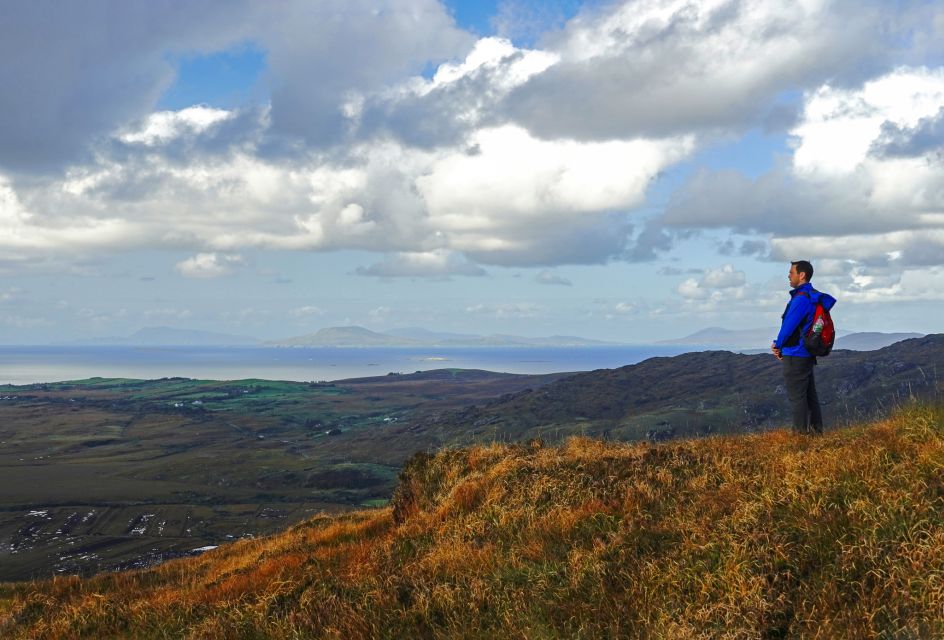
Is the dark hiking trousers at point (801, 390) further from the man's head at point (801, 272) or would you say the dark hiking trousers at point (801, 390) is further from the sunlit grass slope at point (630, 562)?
the man's head at point (801, 272)

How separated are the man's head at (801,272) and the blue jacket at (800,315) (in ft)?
0.29

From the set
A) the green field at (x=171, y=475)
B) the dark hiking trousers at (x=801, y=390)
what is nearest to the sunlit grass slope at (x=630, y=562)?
the dark hiking trousers at (x=801, y=390)

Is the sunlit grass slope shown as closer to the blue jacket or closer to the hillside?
the blue jacket

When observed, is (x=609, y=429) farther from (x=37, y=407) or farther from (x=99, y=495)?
(x=37, y=407)

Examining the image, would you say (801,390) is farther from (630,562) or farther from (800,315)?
(630,562)

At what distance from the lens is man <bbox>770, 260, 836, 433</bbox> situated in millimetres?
13188

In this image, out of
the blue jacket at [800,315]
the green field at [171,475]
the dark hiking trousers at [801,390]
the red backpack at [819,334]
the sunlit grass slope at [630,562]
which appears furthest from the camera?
the green field at [171,475]

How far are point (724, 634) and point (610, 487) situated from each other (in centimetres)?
530

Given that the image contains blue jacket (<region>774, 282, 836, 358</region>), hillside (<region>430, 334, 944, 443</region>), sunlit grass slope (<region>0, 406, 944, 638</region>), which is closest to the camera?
Answer: sunlit grass slope (<region>0, 406, 944, 638</region>)

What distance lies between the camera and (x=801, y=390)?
1344 cm

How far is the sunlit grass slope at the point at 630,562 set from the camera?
22.2 feet

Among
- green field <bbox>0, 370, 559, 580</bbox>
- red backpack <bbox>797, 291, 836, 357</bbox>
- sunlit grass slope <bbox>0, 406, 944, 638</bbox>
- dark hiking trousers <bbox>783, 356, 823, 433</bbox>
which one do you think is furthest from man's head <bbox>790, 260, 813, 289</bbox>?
green field <bbox>0, 370, 559, 580</bbox>

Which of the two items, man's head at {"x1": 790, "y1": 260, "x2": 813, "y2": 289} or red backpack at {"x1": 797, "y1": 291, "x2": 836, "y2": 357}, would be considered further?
man's head at {"x1": 790, "y1": 260, "x2": 813, "y2": 289}

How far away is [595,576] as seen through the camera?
8.05 metres
